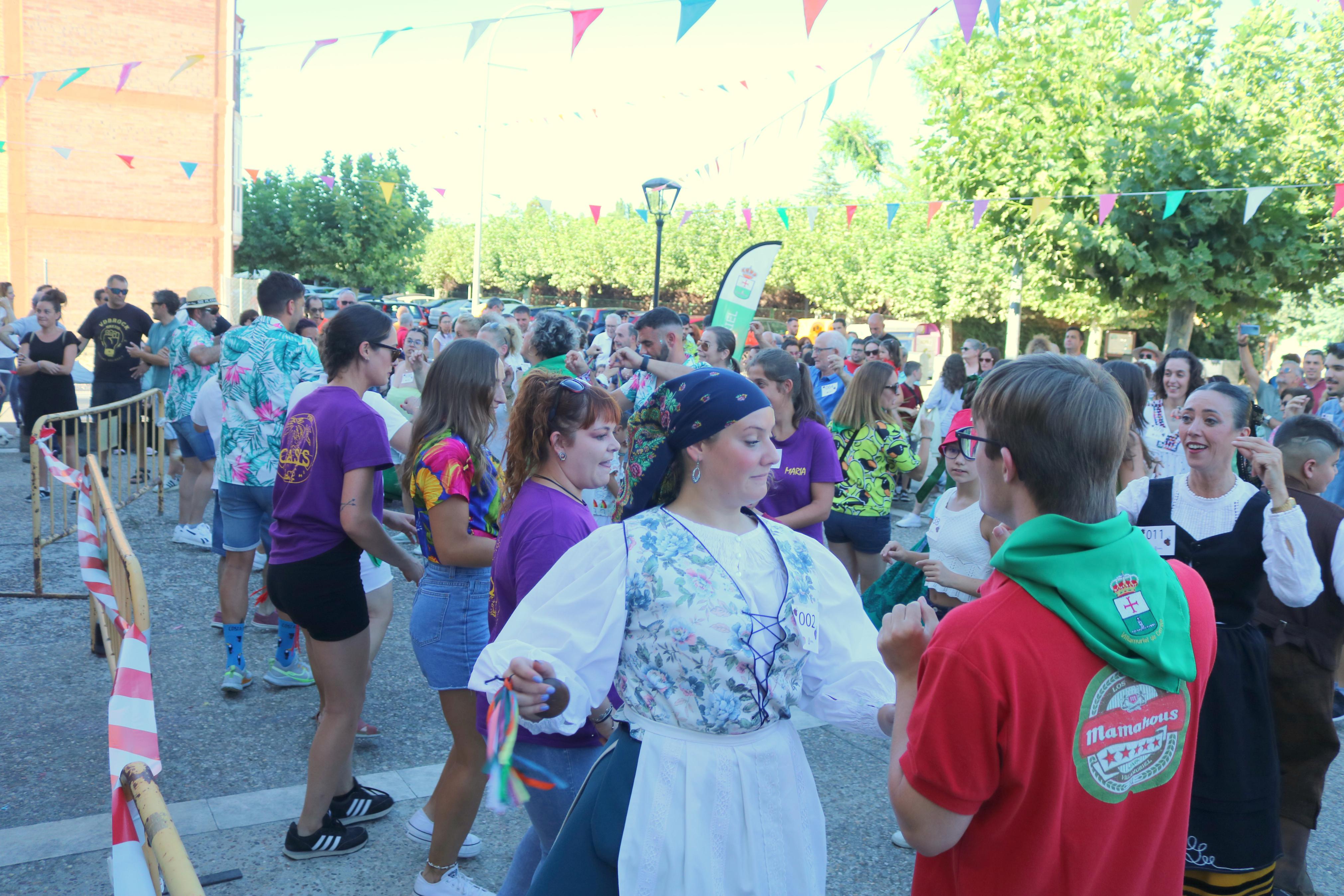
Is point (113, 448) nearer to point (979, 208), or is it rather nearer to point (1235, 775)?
point (1235, 775)

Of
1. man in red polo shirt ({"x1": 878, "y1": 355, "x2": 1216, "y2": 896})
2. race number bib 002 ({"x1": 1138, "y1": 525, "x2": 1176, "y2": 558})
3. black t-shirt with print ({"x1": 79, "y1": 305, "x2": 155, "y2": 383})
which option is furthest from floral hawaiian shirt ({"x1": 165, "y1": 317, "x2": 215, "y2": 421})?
man in red polo shirt ({"x1": 878, "y1": 355, "x2": 1216, "y2": 896})

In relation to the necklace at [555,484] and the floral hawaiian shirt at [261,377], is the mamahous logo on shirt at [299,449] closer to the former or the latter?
the necklace at [555,484]

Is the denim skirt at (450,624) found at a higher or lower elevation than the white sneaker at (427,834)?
higher

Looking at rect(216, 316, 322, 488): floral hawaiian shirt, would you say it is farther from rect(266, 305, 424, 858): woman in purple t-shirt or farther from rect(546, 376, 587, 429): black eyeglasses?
rect(546, 376, 587, 429): black eyeglasses

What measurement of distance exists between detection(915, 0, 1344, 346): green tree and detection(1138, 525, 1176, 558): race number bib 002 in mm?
15147

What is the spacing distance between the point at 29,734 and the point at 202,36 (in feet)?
86.4

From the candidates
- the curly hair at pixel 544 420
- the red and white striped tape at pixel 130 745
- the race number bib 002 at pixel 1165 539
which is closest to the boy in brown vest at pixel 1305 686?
the race number bib 002 at pixel 1165 539

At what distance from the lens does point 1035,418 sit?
153 cm

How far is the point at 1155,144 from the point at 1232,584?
15485mm

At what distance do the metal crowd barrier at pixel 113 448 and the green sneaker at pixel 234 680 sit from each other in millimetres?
2669

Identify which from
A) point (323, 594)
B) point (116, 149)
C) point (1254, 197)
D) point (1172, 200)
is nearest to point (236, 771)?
point (323, 594)

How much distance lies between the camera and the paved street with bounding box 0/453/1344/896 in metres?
3.40

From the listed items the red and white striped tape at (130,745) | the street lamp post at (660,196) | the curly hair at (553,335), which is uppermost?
the street lamp post at (660,196)

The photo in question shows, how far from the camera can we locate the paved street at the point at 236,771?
3.40 metres
